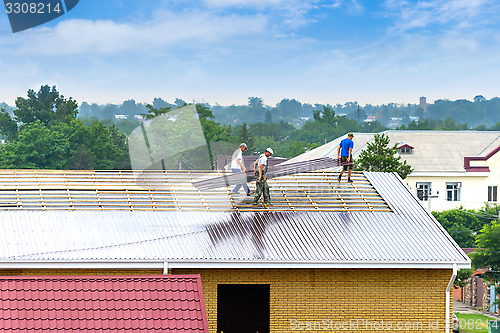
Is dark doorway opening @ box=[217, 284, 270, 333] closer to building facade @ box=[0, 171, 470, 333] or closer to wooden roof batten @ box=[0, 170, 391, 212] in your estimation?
wooden roof batten @ box=[0, 170, 391, 212]

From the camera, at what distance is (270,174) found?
912 inches

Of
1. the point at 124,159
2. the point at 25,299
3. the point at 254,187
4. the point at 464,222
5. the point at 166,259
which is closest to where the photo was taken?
the point at 25,299

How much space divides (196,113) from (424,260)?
4113 inches

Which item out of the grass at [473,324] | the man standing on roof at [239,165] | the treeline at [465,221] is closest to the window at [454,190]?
the treeline at [465,221]

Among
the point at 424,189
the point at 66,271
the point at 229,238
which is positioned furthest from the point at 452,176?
the point at 66,271

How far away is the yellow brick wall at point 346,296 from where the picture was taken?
19266 millimetres

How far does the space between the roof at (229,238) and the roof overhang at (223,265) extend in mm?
25

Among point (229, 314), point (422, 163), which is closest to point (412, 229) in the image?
point (229, 314)

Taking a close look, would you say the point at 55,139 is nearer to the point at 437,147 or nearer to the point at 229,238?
the point at 437,147

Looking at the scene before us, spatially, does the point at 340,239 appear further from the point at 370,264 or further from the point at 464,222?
the point at 464,222

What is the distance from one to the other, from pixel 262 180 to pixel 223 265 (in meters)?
3.82

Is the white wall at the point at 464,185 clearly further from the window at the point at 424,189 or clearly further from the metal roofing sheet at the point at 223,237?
the metal roofing sheet at the point at 223,237

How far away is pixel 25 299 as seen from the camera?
11.9 m

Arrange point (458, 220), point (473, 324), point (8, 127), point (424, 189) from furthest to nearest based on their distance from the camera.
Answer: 1. point (8, 127)
2. point (424, 189)
3. point (458, 220)
4. point (473, 324)
